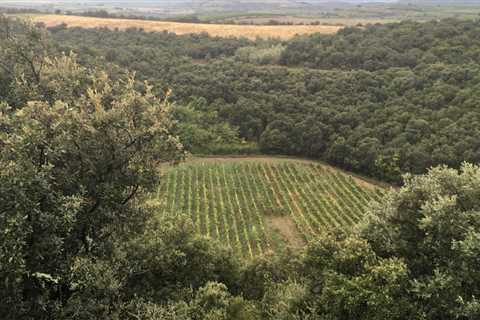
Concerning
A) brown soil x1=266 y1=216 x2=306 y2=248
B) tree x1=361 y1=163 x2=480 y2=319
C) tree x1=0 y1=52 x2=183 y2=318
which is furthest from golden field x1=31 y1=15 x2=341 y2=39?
tree x1=0 y1=52 x2=183 y2=318

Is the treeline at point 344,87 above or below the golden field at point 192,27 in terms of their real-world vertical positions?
below

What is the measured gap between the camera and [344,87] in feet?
208

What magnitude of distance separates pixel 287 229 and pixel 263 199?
6.62 metres

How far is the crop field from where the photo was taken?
131 ft

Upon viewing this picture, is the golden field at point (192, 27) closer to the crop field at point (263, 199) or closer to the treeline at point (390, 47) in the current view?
the treeline at point (390, 47)

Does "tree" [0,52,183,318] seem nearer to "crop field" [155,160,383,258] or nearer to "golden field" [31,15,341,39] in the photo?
"crop field" [155,160,383,258]

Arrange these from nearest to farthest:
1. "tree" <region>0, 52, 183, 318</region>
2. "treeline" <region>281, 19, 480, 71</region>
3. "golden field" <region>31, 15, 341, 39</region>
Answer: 1. "tree" <region>0, 52, 183, 318</region>
2. "treeline" <region>281, 19, 480, 71</region>
3. "golden field" <region>31, 15, 341, 39</region>

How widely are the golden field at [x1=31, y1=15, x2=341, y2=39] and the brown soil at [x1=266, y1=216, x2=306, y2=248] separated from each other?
54.7 meters

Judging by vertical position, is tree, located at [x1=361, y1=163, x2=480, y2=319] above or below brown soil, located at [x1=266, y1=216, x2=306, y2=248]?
above

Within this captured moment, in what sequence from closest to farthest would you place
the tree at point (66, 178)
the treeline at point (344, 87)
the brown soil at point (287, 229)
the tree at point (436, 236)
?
the tree at point (66, 178) < the tree at point (436, 236) < the brown soil at point (287, 229) < the treeline at point (344, 87)

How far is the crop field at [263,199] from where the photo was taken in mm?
39844

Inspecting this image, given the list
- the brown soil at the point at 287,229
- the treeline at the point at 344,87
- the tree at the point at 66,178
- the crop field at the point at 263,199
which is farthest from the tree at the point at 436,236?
the treeline at the point at 344,87

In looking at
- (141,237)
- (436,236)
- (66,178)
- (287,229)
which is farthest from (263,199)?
(66,178)

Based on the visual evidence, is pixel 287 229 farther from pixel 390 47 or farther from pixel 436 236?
pixel 390 47
